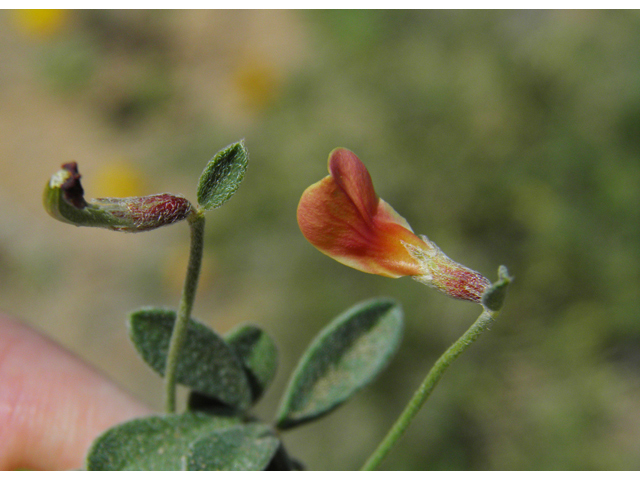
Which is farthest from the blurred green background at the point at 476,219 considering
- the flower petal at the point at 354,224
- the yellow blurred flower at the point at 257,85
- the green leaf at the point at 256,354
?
the flower petal at the point at 354,224

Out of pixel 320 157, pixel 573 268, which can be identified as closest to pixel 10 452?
pixel 320 157

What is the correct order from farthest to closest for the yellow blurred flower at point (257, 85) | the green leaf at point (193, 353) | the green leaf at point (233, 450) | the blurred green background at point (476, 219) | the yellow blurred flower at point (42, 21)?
the yellow blurred flower at point (42, 21)
the yellow blurred flower at point (257, 85)
the blurred green background at point (476, 219)
the green leaf at point (193, 353)
the green leaf at point (233, 450)

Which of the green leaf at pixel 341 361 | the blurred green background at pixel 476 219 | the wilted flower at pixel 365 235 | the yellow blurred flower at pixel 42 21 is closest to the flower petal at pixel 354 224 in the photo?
the wilted flower at pixel 365 235

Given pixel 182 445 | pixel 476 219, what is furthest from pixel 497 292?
pixel 476 219

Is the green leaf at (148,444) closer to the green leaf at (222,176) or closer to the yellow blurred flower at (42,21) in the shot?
the green leaf at (222,176)

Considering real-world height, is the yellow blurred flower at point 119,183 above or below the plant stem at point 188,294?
below

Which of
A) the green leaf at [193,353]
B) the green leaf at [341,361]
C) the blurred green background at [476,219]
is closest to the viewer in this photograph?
the green leaf at [193,353]

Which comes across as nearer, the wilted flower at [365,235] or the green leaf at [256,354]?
the wilted flower at [365,235]
